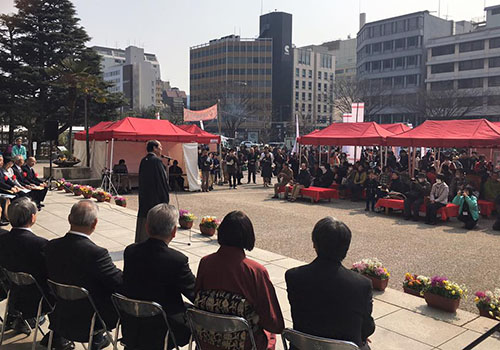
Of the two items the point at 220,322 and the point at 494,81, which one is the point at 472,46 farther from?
the point at 220,322

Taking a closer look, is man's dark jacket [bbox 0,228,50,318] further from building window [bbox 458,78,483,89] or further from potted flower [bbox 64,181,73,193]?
building window [bbox 458,78,483,89]

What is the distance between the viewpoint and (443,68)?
70062mm

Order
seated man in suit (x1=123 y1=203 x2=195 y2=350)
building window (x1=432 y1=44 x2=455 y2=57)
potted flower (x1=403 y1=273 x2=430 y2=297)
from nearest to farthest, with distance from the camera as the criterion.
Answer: seated man in suit (x1=123 y1=203 x2=195 y2=350), potted flower (x1=403 y1=273 x2=430 y2=297), building window (x1=432 y1=44 x2=455 y2=57)

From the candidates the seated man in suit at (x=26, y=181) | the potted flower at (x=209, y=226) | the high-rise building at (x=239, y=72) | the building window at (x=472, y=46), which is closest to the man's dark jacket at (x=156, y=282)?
the potted flower at (x=209, y=226)

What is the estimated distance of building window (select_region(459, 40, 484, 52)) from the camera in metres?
65.6

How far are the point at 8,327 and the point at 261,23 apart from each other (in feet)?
351

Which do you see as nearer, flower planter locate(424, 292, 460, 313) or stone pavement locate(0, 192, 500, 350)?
stone pavement locate(0, 192, 500, 350)

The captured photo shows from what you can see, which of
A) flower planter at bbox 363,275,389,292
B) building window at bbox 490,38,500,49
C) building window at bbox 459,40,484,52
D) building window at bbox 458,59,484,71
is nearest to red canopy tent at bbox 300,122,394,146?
flower planter at bbox 363,275,389,292

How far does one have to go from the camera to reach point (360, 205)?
611 inches

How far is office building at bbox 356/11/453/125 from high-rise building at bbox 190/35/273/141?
2239 centimetres

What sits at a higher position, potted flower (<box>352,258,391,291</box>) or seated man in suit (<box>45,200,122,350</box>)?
seated man in suit (<box>45,200,122,350</box>)

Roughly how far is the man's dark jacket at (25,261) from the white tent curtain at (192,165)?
48.9 feet

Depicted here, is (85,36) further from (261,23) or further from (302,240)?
(261,23)

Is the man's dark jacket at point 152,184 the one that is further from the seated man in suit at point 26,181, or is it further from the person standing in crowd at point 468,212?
the person standing in crowd at point 468,212
